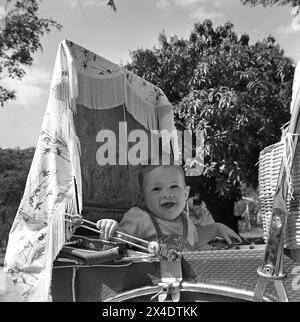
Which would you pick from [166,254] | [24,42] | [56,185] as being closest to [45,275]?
[56,185]

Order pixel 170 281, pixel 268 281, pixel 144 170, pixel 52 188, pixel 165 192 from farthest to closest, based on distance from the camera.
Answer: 1. pixel 144 170
2. pixel 165 192
3. pixel 52 188
4. pixel 170 281
5. pixel 268 281

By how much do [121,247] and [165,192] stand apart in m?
0.76

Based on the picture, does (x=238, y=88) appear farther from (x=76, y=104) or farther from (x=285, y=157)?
(x=285, y=157)

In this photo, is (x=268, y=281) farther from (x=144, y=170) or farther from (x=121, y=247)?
(x=144, y=170)

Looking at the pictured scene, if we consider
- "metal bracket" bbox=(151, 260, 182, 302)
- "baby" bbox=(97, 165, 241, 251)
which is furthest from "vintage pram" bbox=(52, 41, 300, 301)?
"baby" bbox=(97, 165, 241, 251)

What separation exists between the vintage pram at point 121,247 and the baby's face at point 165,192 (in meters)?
0.30

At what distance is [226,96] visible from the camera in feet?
17.2

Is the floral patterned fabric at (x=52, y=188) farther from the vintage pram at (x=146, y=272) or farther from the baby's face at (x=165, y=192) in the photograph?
the baby's face at (x=165, y=192)

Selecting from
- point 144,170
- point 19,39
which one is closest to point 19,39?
point 19,39

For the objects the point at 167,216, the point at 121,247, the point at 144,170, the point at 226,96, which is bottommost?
the point at 121,247

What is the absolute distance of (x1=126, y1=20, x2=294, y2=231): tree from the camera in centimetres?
535

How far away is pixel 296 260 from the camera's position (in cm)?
193

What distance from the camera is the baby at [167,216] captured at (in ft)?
9.98

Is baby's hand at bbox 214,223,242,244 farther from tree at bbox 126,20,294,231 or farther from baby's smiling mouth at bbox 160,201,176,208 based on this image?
tree at bbox 126,20,294,231
